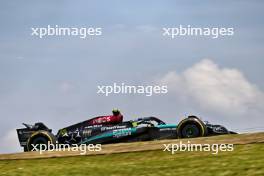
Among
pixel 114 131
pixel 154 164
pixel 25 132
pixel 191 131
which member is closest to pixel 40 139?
pixel 25 132

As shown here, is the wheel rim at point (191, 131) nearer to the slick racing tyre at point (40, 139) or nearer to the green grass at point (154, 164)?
the green grass at point (154, 164)

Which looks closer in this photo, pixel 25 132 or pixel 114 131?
pixel 114 131

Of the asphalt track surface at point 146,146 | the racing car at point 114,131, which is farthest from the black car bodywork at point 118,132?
the asphalt track surface at point 146,146

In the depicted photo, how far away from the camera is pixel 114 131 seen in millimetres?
17641

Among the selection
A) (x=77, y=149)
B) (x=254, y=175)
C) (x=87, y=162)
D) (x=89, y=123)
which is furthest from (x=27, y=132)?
(x=254, y=175)

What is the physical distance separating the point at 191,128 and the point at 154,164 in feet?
18.8

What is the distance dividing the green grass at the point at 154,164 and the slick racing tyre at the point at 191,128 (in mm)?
4118

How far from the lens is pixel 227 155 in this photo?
1076 centimetres

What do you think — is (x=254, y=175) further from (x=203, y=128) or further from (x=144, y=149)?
(x=203, y=128)

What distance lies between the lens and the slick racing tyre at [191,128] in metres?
16.1

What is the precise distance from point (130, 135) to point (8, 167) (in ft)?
18.1

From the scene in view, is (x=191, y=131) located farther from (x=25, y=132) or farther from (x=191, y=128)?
(x=25, y=132)

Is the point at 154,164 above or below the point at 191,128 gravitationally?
below

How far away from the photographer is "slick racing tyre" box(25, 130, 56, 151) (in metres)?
17.2
